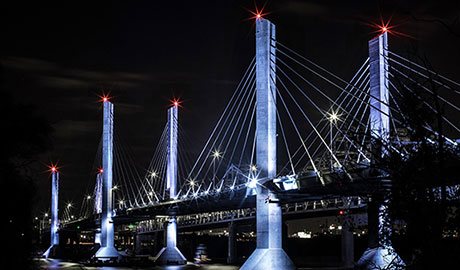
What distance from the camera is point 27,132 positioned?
14.6 meters

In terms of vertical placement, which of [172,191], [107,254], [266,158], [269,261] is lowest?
[107,254]

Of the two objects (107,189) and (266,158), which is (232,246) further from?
(266,158)

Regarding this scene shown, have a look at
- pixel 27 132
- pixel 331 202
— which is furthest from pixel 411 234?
pixel 331 202

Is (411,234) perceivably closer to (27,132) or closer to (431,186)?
(431,186)

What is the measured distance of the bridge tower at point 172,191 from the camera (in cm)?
8256

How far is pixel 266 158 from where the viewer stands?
1897 inches

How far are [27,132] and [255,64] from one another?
3918cm

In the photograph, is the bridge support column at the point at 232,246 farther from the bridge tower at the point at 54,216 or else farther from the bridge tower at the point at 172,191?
the bridge tower at the point at 54,216

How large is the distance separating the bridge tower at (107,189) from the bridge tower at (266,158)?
47979 millimetres

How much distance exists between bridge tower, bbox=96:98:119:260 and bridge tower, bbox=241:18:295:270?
157 feet

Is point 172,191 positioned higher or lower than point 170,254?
higher

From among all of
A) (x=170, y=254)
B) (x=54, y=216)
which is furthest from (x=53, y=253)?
(x=170, y=254)

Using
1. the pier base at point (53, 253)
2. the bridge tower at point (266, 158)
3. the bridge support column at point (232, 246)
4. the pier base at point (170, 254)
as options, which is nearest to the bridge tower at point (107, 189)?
the pier base at point (170, 254)

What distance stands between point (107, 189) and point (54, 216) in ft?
193
